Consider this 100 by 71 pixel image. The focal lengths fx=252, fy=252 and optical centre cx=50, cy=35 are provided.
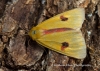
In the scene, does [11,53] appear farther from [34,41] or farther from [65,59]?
[65,59]

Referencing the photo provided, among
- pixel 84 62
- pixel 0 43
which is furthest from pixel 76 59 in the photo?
pixel 0 43

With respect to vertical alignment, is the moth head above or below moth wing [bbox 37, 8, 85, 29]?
below

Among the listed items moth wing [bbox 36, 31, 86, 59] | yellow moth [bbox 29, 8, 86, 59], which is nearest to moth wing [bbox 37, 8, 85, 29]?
yellow moth [bbox 29, 8, 86, 59]

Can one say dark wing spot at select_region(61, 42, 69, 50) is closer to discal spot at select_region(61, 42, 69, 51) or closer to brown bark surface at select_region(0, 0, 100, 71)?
Answer: discal spot at select_region(61, 42, 69, 51)

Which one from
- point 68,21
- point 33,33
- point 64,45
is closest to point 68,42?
point 64,45

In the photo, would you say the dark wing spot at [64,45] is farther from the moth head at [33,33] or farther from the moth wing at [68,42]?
the moth head at [33,33]

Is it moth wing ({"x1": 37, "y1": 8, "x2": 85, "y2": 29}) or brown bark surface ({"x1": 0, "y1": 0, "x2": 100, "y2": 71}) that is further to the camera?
moth wing ({"x1": 37, "y1": 8, "x2": 85, "y2": 29})

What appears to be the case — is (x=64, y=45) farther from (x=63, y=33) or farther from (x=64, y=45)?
(x=63, y=33)
